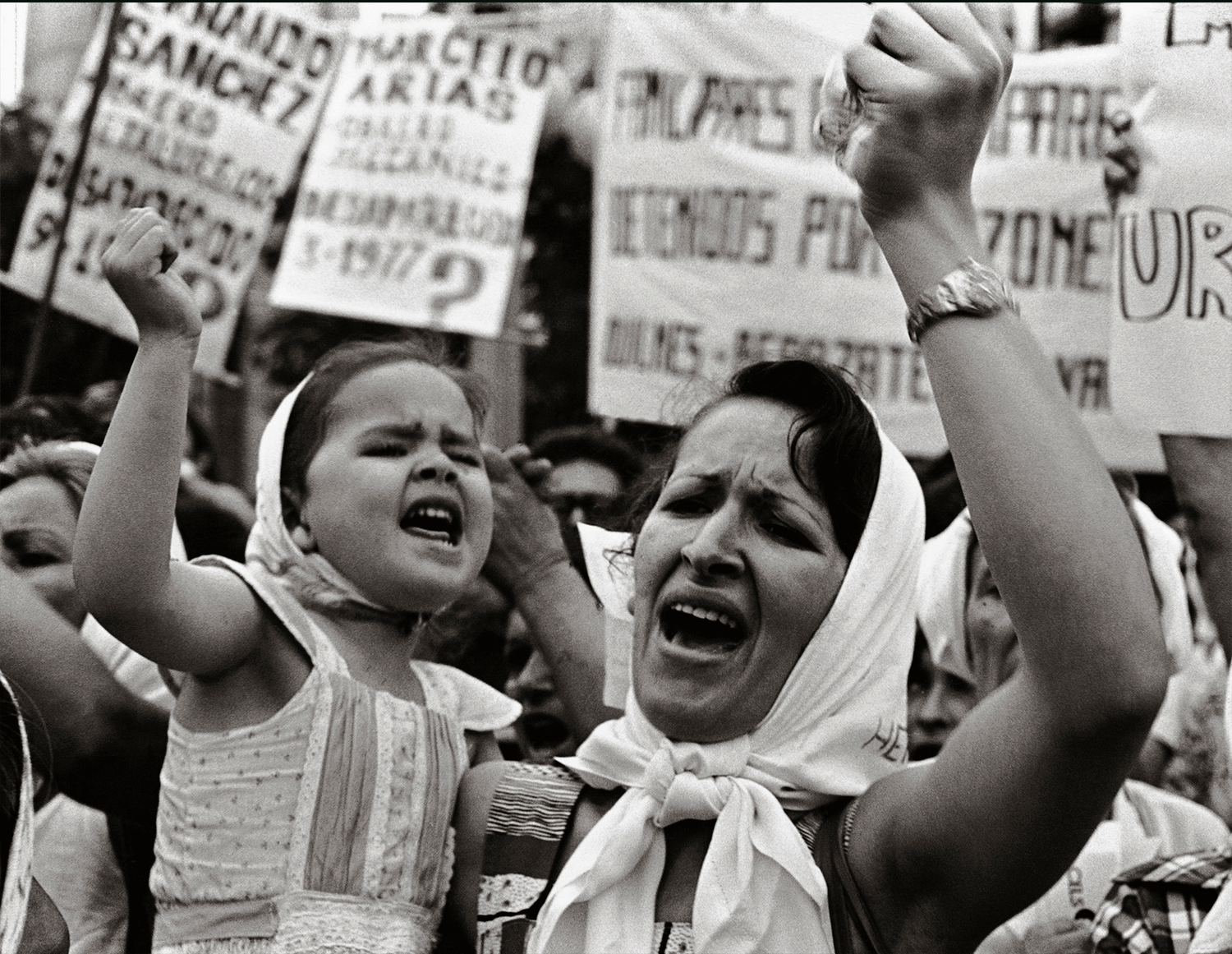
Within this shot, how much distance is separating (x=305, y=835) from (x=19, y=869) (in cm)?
81

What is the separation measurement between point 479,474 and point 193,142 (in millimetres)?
3757

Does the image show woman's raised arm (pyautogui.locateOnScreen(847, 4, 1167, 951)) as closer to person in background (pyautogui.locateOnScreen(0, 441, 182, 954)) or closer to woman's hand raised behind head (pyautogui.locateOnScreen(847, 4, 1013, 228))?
woman's hand raised behind head (pyautogui.locateOnScreen(847, 4, 1013, 228))

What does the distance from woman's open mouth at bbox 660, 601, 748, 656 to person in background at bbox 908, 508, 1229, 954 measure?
4.16 ft

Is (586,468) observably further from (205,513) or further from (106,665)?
(106,665)

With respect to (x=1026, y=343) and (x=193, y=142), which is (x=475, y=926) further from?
(x=193, y=142)

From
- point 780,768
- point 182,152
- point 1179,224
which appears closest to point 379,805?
point 780,768

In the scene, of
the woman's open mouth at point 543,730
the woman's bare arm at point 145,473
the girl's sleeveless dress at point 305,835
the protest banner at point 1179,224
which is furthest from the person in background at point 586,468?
the woman's bare arm at point 145,473

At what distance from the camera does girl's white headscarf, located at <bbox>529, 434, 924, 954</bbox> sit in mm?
2131

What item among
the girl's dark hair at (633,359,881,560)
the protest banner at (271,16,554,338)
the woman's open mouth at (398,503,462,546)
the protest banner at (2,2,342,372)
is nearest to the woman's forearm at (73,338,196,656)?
the woman's open mouth at (398,503,462,546)

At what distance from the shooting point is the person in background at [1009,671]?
136 inches

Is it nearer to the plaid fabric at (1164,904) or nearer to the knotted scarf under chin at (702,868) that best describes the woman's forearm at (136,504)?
the knotted scarf under chin at (702,868)

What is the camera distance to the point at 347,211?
20.8 feet

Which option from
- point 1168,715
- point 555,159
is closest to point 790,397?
point 1168,715

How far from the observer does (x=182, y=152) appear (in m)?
6.29
